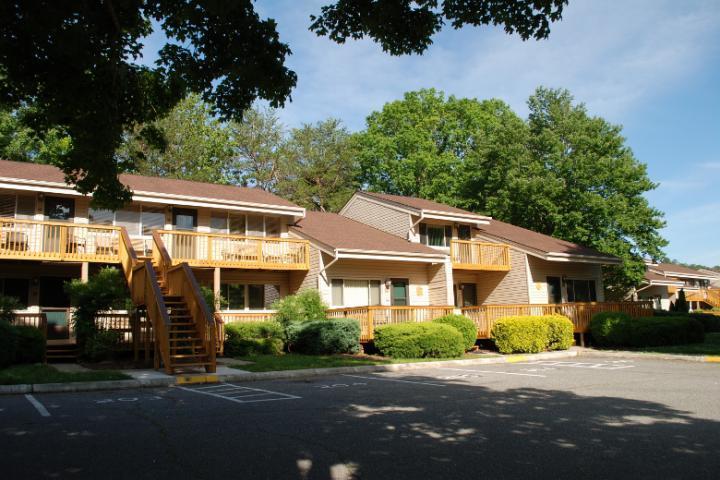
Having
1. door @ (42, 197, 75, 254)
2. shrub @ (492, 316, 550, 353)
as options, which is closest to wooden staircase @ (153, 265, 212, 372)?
door @ (42, 197, 75, 254)

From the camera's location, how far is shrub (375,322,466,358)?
19141 millimetres

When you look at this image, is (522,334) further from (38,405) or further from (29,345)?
(38,405)

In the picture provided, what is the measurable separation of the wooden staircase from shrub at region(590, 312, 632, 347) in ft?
54.2

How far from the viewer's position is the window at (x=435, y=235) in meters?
29.0

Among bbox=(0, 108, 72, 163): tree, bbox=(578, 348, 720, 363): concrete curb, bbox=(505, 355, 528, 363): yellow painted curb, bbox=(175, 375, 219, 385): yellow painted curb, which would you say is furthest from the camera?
bbox=(0, 108, 72, 163): tree

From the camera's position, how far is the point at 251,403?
9.84 m

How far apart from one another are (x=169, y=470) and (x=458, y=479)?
8.71 feet

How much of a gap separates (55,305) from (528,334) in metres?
17.2

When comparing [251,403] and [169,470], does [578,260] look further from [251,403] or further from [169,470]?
[169,470]

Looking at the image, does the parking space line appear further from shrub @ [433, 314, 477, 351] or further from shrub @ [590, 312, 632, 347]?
shrub @ [590, 312, 632, 347]

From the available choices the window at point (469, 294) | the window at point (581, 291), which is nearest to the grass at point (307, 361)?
the window at point (469, 294)

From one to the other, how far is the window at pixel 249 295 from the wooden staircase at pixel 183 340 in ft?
23.5

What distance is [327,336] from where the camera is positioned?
19156 millimetres

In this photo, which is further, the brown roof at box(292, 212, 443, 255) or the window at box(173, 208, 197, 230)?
the brown roof at box(292, 212, 443, 255)
